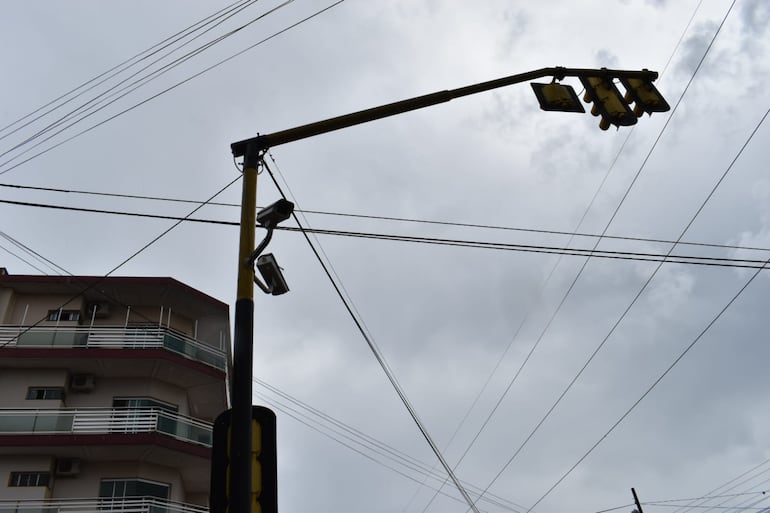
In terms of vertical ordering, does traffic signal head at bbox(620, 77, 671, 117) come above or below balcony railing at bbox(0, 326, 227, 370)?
below

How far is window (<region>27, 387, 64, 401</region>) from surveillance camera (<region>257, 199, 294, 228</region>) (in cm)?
2166

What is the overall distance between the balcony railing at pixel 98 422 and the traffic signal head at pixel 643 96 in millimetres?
21233

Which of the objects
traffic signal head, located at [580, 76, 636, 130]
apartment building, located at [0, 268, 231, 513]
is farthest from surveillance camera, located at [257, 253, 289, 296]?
apartment building, located at [0, 268, 231, 513]

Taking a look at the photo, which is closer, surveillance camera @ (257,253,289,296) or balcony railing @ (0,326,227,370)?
surveillance camera @ (257,253,289,296)

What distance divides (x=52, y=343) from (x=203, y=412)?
6701mm

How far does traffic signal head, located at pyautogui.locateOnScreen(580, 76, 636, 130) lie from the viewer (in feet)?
21.4

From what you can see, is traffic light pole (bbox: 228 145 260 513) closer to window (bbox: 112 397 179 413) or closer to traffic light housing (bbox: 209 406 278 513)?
traffic light housing (bbox: 209 406 278 513)

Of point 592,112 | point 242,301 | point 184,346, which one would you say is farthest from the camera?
point 184,346

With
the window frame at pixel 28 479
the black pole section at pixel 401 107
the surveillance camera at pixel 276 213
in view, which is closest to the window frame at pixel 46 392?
the window frame at pixel 28 479

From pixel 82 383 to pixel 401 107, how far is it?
22.5 m

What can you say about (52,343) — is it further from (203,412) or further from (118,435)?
(203,412)

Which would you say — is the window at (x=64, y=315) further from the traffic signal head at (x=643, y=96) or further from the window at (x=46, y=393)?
the traffic signal head at (x=643, y=96)

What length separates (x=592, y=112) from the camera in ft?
21.9

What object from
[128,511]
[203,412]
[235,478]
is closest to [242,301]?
[235,478]
